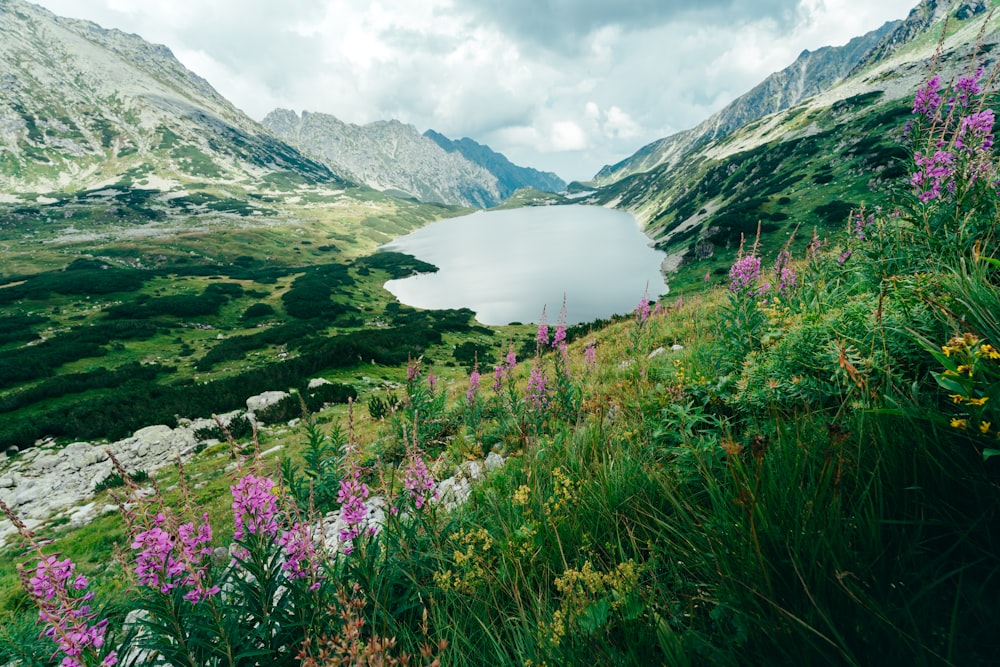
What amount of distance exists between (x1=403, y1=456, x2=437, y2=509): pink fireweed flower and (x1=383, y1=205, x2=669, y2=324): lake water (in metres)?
34.5

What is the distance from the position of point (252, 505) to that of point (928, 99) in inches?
324

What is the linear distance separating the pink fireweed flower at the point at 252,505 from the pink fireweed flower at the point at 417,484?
0.87m

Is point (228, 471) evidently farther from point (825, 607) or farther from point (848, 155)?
point (848, 155)

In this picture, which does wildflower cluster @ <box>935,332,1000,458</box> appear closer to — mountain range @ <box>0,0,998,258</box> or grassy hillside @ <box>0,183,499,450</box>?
mountain range @ <box>0,0,998,258</box>

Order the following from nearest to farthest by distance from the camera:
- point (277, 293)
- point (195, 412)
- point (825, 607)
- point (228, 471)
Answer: point (825, 607)
point (228, 471)
point (195, 412)
point (277, 293)

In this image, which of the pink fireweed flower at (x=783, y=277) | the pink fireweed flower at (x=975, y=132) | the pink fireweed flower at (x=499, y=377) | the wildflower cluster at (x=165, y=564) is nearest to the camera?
the wildflower cluster at (x=165, y=564)

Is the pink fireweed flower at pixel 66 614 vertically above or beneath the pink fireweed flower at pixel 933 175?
beneath

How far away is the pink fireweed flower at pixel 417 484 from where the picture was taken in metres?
2.86

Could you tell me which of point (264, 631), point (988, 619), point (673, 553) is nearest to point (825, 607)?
point (988, 619)

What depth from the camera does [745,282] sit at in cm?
470

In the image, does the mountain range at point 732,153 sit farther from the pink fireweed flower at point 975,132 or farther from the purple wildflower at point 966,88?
the pink fireweed flower at point 975,132

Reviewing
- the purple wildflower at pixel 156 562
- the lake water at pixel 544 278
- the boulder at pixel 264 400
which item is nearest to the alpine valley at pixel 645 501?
the purple wildflower at pixel 156 562

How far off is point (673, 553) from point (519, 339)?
127 feet

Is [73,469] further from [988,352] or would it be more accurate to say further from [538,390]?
[988,352]
